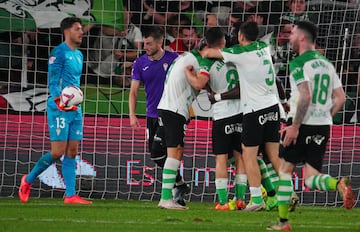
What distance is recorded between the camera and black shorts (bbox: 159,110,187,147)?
36.3 feet

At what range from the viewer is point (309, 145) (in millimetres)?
8555

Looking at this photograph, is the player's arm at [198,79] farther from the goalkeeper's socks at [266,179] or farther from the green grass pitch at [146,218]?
the green grass pitch at [146,218]

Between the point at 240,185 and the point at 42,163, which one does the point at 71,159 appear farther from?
the point at 240,185

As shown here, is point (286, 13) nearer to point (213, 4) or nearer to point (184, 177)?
point (213, 4)

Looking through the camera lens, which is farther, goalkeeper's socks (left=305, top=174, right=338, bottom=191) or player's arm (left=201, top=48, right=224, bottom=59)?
player's arm (left=201, top=48, right=224, bottom=59)

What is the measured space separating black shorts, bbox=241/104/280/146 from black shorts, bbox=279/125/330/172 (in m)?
2.13

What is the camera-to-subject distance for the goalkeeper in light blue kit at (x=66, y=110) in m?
11.7

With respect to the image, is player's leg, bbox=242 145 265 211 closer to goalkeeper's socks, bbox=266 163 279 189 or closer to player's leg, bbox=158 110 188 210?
goalkeeper's socks, bbox=266 163 279 189

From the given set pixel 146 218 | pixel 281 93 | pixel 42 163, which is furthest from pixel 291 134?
pixel 42 163

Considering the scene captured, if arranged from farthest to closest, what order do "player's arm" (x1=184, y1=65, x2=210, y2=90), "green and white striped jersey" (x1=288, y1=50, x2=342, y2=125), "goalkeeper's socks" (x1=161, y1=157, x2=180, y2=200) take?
"goalkeeper's socks" (x1=161, y1=157, x2=180, y2=200) → "player's arm" (x1=184, y1=65, x2=210, y2=90) → "green and white striped jersey" (x1=288, y1=50, x2=342, y2=125)

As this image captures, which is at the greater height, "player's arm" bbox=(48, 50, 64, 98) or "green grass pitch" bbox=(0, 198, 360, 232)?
"player's arm" bbox=(48, 50, 64, 98)

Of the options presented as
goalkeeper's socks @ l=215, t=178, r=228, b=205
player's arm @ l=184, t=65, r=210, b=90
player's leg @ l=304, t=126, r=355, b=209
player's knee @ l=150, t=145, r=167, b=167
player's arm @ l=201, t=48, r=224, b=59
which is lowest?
goalkeeper's socks @ l=215, t=178, r=228, b=205

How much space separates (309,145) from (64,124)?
159 inches

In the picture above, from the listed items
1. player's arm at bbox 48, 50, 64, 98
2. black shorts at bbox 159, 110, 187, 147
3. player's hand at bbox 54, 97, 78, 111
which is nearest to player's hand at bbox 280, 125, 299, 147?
black shorts at bbox 159, 110, 187, 147
